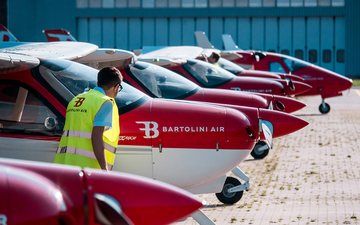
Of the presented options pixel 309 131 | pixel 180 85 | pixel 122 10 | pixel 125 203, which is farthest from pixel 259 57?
pixel 122 10

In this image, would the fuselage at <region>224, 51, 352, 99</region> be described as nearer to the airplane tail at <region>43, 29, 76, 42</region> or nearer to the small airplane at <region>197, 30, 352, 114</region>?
the small airplane at <region>197, 30, 352, 114</region>

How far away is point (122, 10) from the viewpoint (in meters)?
68.4

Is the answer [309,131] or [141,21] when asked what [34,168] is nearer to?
Answer: [309,131]

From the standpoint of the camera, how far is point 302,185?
1415cm

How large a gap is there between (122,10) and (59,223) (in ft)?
213

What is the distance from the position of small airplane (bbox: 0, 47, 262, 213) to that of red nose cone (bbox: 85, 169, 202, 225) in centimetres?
480

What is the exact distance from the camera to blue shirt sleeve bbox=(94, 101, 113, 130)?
7785 mm

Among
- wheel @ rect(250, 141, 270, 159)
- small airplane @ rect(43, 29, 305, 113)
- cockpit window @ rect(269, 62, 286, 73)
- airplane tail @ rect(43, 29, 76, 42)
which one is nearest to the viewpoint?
small airplane @ rect(43, 29, 305, 113)

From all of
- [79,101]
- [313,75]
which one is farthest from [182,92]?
[313,75]

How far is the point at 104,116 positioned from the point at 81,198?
12.0 ft

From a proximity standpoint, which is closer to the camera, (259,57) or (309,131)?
(309,131)

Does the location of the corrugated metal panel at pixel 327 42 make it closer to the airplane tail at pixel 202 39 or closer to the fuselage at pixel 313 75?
the airplane tail at pixel 202 39

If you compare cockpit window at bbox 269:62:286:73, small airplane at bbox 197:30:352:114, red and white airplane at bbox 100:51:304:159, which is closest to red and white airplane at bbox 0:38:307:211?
red and white airplane at bbox 100:51:304:159

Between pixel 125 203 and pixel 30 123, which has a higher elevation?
pixel 125 203
